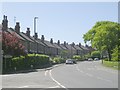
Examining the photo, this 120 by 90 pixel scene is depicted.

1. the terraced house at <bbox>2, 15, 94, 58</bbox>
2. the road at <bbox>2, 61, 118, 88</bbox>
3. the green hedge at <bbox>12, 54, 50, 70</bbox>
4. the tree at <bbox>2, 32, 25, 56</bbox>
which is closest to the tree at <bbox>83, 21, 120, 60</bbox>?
the terraced house at <bbox>2, 15, 94, 58</bbox>

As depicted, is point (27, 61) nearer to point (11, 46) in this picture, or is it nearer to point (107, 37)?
point (11, 46)

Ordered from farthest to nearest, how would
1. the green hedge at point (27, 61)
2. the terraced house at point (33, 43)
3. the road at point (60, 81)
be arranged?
1. the terraced house at point (33, 43)
2. the green hedge at point (27, 61)
3. the road at point (60, 81)

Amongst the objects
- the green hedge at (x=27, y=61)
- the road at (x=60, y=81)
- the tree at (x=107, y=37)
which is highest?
the tree at (x=107, y=37)

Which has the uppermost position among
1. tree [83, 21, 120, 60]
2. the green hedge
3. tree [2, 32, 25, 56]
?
tree [83, 21, 120, 60]

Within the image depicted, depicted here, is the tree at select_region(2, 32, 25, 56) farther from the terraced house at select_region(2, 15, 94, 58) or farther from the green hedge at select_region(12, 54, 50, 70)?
the terraced house at select_region(2, 15, 94, 58)

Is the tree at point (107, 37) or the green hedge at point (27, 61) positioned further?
the tree at point (107, 37)

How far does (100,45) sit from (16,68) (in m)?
37.2

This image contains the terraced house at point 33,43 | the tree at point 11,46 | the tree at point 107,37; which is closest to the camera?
the tree at point 11,46

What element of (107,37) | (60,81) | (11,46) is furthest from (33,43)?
(60,81)

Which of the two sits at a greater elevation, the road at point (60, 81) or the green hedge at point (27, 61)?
the green hedge at point (27, 61)

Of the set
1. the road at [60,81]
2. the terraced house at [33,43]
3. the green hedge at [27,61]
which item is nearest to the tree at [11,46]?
the green hedge at [27,61]

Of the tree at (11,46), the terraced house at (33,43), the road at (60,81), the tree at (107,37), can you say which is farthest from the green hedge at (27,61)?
the tree at (107,37)

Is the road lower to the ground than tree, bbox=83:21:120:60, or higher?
lower

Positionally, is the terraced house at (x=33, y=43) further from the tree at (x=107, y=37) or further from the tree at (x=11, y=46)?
the tree at (x=107, y=37)
